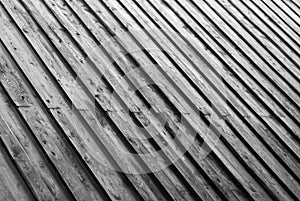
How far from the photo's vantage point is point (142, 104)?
95.1 inches

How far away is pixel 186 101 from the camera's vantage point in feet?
8.43

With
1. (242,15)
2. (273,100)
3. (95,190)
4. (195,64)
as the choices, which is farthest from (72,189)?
(242,15)

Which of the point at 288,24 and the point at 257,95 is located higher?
the point at 288,24

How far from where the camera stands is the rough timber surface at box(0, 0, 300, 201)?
196 cm

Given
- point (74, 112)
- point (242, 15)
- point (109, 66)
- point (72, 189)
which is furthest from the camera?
point (242, 15)

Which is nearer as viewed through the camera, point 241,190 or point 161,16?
point 241,190

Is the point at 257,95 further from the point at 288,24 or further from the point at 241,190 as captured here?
the point at 288,24

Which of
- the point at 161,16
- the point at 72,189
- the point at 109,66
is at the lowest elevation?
the point at 72,189

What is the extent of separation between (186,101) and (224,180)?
2.05 ft

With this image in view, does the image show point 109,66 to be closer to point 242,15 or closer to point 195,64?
point 195,64

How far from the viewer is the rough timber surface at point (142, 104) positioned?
1956 mm

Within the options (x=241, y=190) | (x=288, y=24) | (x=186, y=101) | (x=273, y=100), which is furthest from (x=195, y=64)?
(x=288, y=24)

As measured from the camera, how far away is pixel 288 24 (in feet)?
11.9

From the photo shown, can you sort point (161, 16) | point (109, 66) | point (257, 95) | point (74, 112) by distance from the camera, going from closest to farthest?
1. point (74, 112)
2. point (109, 66)
3. point (257, 95)
4. point (161, 16)
